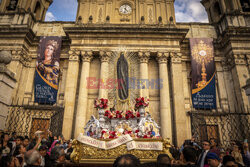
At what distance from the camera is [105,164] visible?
5652mm

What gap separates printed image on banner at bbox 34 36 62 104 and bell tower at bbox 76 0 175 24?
3791 mm

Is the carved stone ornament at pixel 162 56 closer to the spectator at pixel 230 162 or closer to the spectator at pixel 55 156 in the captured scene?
the spectator at pixel 230 162

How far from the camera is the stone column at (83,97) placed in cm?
1243

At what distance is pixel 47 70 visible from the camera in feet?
47.3

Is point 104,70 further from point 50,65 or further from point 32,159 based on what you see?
point 32,159

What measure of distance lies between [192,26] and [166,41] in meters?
5.04

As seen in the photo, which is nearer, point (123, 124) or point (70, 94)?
point (123, 124)

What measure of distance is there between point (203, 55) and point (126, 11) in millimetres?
9087

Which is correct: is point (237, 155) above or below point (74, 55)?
below

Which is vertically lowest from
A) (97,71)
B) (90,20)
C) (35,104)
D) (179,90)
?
(35,104)

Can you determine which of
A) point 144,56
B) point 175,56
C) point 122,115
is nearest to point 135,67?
point 144,56

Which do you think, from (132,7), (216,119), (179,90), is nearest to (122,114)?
(179,90)

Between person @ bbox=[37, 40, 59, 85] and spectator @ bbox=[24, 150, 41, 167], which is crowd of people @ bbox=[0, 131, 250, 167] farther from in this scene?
person @ bbox=[37, 40, 59, 85]

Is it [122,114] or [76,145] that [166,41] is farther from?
[76,145]
